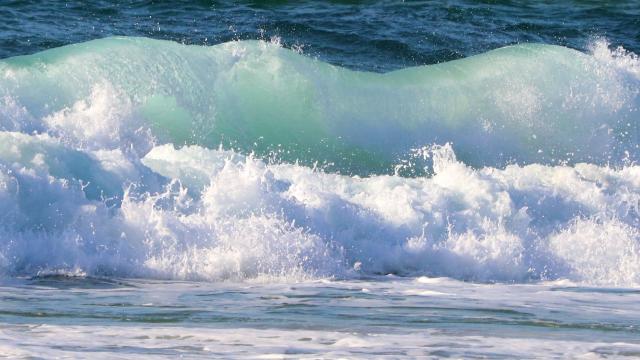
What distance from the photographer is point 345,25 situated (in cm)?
1697

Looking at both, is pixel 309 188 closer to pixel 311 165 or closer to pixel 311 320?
pixel 311 165

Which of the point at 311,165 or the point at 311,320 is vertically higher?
the point at 311,320

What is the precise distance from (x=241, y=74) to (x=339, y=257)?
175 inches

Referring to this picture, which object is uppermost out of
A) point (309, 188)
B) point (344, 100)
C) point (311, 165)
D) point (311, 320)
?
point (311, 320)

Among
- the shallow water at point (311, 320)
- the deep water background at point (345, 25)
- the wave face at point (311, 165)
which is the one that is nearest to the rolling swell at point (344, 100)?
the wave face at point (311, 165)

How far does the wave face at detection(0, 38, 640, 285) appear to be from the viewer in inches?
335

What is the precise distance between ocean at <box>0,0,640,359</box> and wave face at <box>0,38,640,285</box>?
0.02 m

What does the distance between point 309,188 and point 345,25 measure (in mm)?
7698

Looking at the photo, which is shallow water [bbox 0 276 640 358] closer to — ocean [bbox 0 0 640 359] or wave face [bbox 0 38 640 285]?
ocean [bbox 0 0 640 359]

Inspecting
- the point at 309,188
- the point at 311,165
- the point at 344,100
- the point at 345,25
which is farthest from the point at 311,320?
the point at 345,25

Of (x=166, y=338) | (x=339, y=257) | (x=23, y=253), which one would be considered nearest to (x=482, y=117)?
(x=339, y=257)

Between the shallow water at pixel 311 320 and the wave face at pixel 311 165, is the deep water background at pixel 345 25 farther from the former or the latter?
the shallow water at pixel 311 320

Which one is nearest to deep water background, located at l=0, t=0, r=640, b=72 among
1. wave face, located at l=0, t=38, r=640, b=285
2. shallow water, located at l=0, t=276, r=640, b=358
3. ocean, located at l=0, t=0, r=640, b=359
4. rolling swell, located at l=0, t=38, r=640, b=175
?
ocean, located at l=0, t=0, r=640, b=359

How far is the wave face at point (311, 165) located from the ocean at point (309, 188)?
0.02 meters
